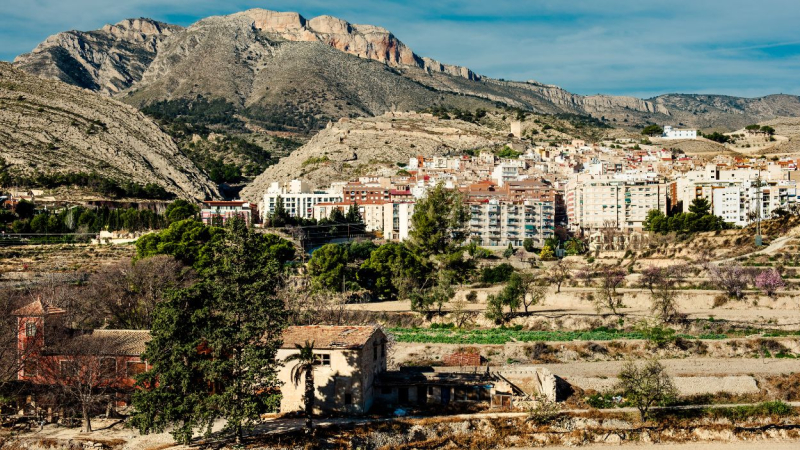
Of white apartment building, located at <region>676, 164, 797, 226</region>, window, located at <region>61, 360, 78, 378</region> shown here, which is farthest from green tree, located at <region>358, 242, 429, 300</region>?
white apartment building, located at <region>676, 164, 797, 226</region>

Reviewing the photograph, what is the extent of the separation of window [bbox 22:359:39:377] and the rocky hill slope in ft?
220

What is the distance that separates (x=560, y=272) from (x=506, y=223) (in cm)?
2198

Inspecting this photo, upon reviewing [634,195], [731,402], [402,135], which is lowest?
[731,402]

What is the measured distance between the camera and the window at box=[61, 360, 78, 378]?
2728 centimetres

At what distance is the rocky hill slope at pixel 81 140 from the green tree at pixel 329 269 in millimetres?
46239

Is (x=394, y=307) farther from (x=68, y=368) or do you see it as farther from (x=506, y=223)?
(x=506, y=223)

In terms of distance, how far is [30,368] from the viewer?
27938 millimetres

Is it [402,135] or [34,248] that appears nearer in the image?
[34,248]

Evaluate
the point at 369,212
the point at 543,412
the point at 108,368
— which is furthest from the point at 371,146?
the point at 543,412

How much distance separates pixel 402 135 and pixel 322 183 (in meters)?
30.5

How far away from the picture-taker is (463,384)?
29531 mm

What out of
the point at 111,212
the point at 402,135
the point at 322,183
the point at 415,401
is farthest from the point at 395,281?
the point at 402,135

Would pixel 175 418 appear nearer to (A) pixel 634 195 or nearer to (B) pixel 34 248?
(B) pixel 34 248

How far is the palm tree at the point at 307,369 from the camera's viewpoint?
85.4ft
